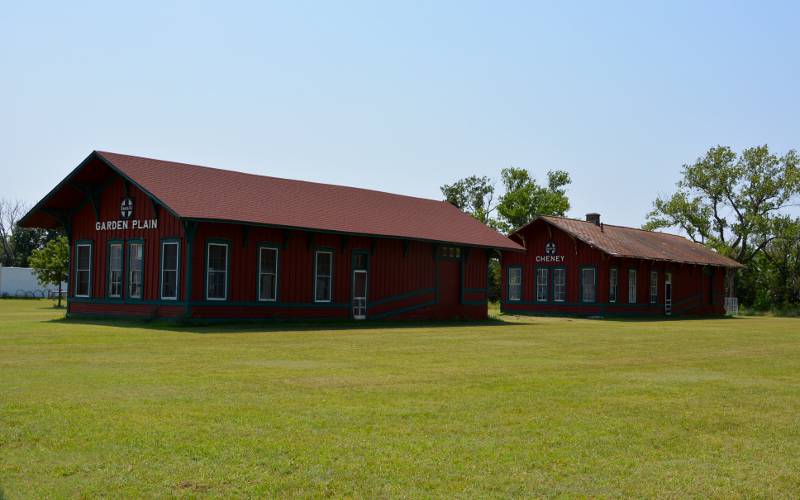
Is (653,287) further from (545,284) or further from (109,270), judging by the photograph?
(109,270)

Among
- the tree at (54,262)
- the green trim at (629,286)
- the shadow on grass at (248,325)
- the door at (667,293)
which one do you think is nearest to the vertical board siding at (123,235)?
the shadow on grass at (248,325)

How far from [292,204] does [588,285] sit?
18261 mm

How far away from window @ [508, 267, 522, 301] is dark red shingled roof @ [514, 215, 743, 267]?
11.2 ft

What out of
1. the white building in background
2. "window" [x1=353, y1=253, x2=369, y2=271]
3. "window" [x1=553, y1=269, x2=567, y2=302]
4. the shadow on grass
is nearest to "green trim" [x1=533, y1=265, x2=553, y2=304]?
"window" [x1=553, y1=269, x2=567, y2=302]

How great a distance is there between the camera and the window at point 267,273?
2778 cm

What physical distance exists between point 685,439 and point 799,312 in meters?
52.4

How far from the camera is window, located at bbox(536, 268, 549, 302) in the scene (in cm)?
4425

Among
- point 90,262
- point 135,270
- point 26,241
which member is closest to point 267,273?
point 135,270

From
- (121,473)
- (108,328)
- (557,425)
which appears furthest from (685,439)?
(108,328)

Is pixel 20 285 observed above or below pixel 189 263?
below

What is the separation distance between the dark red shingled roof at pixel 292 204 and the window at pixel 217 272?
4.14 feet

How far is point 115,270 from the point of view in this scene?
1122 inches

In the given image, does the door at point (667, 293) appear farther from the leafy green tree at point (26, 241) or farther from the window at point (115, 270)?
the leafy green tree at point (26, 241)

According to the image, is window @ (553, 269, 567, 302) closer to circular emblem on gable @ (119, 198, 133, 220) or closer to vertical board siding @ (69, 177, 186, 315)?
vertical board siding @ (69, 177, 186, 315)
